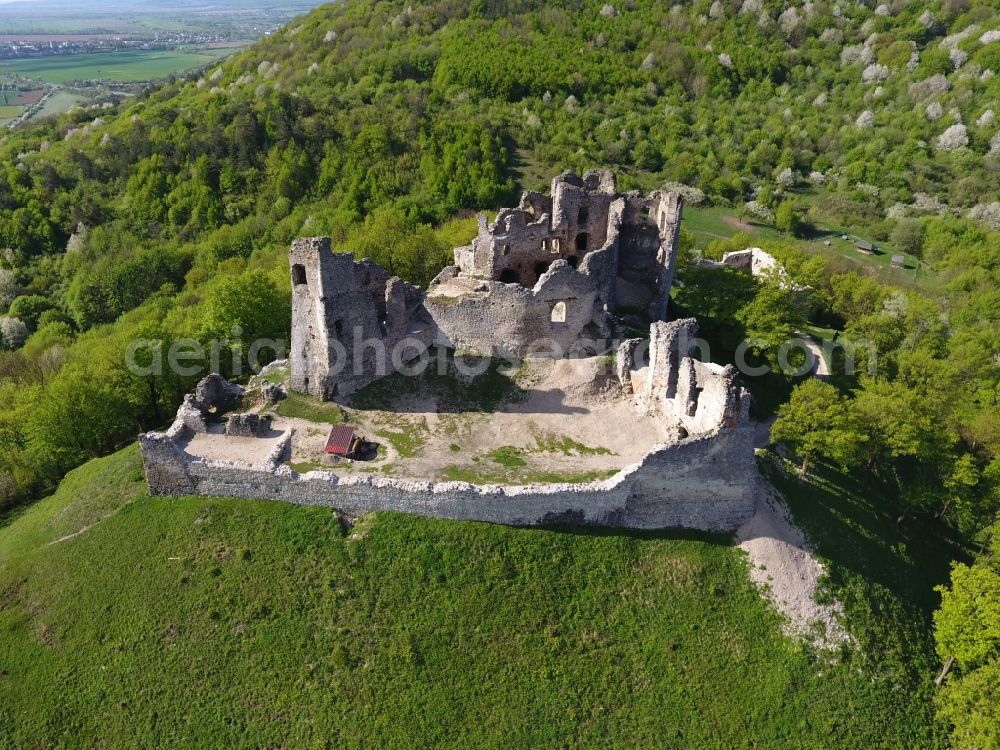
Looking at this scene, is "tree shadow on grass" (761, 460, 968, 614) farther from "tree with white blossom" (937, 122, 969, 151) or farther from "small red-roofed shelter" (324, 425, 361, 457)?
"tree with white blossom" (937, 122, 969, 151)

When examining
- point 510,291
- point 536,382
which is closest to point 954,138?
point 510,291

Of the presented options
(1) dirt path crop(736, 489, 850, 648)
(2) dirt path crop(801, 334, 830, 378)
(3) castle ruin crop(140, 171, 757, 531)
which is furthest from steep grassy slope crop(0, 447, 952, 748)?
(2) dirt path crop(801, 334, 830, 378)

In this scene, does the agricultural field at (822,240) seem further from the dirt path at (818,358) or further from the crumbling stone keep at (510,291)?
the crumbling stone keep at (510,291)

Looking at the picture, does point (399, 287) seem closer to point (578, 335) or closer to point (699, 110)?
point (578, 335)

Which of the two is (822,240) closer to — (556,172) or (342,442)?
(556,172)

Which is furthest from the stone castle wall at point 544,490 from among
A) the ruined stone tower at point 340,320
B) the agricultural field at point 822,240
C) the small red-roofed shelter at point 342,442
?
the agricultural field at point 822,240
